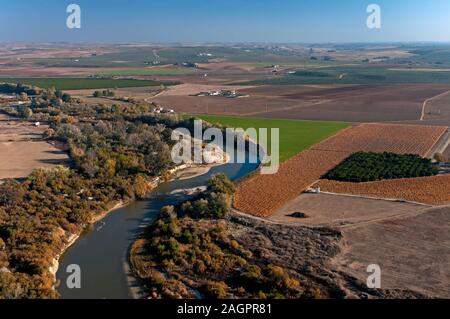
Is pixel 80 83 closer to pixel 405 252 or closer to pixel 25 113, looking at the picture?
pixel 25 113

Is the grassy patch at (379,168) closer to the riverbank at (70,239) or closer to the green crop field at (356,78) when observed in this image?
the riverbank at (70,239)

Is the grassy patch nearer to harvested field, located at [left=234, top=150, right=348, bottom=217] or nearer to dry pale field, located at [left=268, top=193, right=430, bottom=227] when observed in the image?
harvested field, located at [left=234, top=150, right=348, bottom=217]

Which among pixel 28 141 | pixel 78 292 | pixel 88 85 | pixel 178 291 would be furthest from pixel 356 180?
pixel 88 85

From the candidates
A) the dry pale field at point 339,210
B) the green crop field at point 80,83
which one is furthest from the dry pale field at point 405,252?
the green crop field at point 80,83

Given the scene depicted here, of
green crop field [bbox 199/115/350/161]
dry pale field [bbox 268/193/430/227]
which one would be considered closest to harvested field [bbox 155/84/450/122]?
green crop field [bbox 199/115/350/161]

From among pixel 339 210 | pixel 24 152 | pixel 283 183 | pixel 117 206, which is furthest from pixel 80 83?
pixel 339 210

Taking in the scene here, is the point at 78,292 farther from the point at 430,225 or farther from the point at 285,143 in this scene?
the point at 285,143
